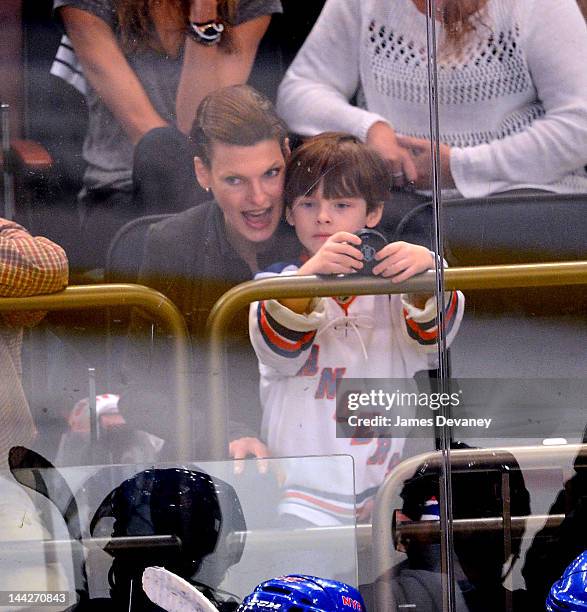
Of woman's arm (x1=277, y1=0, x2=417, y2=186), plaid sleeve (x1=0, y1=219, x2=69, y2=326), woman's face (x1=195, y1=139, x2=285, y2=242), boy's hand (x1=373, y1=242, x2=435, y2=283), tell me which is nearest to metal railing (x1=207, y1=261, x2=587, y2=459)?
boy's hand (x1=373, y1=242, x2=435, y2=283)

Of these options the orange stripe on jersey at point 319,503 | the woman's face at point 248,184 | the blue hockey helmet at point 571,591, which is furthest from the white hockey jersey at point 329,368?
the blue hockey helmet at point 571,591

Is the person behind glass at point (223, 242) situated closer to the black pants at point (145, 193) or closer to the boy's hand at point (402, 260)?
the black pants at point (145, 193)

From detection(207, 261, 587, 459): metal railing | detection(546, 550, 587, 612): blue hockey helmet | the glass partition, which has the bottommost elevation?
detection(546, 550, 587, 612): blue hockey helmet

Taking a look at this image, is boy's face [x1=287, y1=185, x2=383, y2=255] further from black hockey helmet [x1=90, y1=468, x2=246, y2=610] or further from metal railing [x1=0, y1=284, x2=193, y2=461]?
black hockey helmet [x1=90, y1=468, x2=246, y2=610]

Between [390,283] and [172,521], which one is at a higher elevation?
[390,283]

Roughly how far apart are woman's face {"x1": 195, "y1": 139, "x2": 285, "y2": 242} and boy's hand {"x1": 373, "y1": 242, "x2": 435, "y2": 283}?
25 cm

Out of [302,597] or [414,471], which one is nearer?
[302,597]

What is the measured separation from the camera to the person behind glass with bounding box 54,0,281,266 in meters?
2.60

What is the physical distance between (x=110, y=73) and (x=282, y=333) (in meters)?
0.67

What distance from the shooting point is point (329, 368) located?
261 cm

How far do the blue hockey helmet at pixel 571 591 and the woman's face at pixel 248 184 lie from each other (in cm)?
94

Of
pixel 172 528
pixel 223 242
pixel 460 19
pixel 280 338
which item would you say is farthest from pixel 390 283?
pixel 172 528

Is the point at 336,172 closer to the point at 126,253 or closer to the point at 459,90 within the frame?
the point at 459,90

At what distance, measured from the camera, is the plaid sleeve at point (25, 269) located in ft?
8.46
